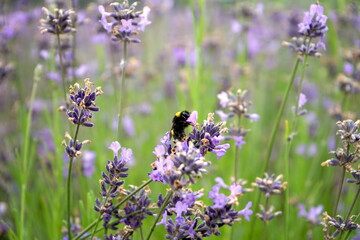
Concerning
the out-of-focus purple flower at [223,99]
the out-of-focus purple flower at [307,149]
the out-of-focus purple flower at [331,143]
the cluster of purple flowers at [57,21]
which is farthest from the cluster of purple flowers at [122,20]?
→ the out-of-focus purple flower at [331,143]

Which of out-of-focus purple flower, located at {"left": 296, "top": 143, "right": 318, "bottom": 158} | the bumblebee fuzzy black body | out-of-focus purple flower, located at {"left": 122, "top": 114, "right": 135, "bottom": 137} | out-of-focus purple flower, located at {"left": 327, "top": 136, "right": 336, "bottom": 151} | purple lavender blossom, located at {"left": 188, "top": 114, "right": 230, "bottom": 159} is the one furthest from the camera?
out-of-focus purple flower, located at {"left": 122, "top": 114, "right": 135, "bottom": 137}

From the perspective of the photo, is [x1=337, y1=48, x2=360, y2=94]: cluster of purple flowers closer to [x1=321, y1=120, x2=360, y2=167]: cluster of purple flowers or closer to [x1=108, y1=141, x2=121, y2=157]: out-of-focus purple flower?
[x1=321, y1=120, x2=360, y2=167]: cluster of purple flowers

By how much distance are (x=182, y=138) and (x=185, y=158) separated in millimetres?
214

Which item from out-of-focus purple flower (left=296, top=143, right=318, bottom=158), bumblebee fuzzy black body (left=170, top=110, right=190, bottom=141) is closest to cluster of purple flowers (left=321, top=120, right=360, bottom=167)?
bumblebee fuzzy black body (left=170, top=110, right=190, bottom=141)

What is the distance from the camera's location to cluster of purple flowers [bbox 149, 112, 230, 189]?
3.48 feet

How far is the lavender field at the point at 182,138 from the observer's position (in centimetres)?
127

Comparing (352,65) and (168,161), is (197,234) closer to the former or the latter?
(168,161)

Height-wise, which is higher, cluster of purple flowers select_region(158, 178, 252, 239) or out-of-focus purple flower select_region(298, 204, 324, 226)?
cluster of purple flowers select_region(158, 178, 252, 239)

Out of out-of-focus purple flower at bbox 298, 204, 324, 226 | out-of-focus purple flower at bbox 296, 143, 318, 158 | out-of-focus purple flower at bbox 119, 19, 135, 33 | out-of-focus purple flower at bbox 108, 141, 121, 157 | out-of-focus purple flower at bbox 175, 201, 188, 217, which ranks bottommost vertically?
out-of-focus purple flower at bbox 298, 204, 324, 226

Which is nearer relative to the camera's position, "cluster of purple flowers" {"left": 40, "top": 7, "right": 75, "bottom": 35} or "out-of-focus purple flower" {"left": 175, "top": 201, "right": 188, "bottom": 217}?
"out-of-focus purple flower" {"left": 175, "top": 201, "right": 188, "bottom": 217}

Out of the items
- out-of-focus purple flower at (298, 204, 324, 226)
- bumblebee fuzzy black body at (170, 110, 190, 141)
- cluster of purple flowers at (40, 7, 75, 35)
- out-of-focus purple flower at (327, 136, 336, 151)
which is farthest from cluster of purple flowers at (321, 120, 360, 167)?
out-of-focus purple flower at (327, 136, 336, 151)

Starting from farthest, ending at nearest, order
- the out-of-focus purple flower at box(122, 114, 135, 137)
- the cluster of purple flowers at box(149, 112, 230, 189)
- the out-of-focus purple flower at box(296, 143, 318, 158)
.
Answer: the out-of-focus purple flower at box(122, 114, 135, 137), the out-of-focus purple flower at box(296, 143, 318, 158), the cluster of purple flowers at box(149, 112, 230, 189)

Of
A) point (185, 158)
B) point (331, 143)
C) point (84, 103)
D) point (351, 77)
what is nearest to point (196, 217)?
point (185, 158)

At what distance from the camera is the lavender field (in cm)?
127
